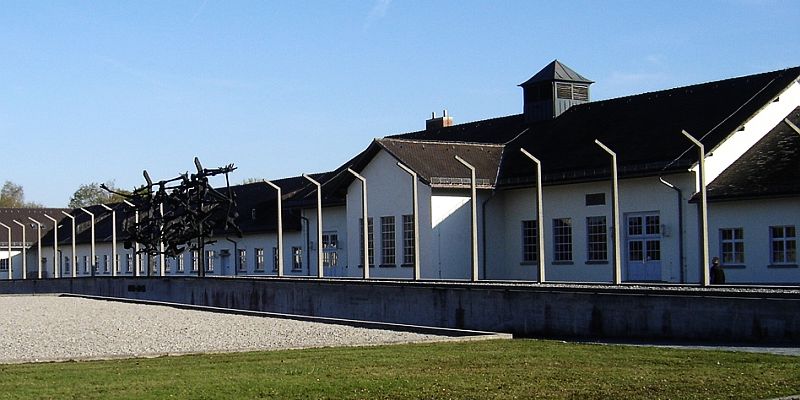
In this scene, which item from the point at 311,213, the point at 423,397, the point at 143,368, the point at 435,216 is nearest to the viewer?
the point at 423,397

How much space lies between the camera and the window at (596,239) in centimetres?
4297

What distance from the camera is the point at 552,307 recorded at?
2661cm

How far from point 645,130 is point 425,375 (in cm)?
3003

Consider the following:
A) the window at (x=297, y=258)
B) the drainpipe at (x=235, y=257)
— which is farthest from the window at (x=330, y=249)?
the drainpipe at (x=235, y=257)

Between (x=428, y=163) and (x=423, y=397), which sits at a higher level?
(x=428, y=163)

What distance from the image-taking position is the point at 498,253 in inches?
1864

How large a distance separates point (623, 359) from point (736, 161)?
23.8 meters

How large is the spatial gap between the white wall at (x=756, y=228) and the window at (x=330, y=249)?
2100 cm

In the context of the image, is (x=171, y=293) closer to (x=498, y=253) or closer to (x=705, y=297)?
(x=498, y=253)

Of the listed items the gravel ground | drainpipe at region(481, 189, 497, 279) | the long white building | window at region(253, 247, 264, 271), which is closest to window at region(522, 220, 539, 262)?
the long white building

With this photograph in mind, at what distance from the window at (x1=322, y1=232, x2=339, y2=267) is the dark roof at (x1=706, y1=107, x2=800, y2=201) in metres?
20.5

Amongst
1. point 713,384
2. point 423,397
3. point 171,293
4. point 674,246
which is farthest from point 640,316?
point 171,293

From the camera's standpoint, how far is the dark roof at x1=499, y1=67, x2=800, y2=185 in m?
41.0

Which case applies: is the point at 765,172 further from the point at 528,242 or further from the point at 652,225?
the point at 528,242
